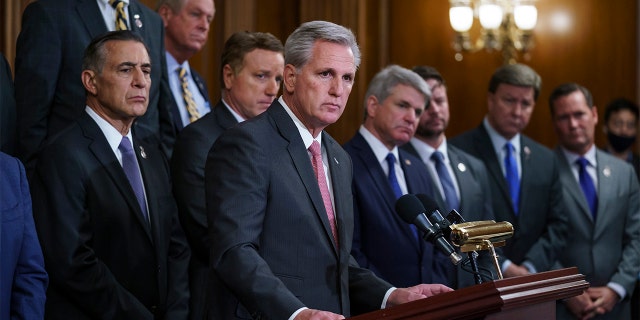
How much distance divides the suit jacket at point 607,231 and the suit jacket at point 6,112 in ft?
10.5

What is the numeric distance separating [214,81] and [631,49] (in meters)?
4.03

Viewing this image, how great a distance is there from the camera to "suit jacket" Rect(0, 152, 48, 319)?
3.10 meters

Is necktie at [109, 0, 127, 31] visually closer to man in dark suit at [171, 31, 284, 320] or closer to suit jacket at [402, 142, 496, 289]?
man in dark suit at [171, 31, 284, 320]

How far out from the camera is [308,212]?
305 cm

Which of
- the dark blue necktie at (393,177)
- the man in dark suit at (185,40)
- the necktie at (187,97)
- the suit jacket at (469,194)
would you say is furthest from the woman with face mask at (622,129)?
the necktie at (187,97)

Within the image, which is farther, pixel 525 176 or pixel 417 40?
pixel 417 40

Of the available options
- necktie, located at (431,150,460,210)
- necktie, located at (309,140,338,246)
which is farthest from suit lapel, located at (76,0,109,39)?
necktie, located at (431,150,460,210)

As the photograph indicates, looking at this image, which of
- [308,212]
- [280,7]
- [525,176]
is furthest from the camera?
[280,7]

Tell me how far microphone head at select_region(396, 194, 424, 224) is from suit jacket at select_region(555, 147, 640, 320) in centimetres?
300

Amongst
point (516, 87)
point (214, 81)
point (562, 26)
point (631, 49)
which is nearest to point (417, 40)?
point (562, 26)

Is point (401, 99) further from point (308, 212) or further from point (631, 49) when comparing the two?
point (631, 49)

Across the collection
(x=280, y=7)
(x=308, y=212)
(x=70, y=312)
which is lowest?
(x=70, y=312)

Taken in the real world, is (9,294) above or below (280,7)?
below

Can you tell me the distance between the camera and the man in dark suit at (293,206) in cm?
288
